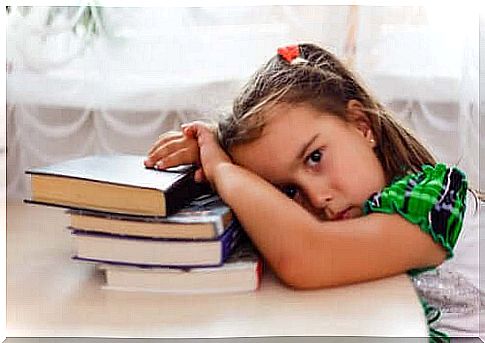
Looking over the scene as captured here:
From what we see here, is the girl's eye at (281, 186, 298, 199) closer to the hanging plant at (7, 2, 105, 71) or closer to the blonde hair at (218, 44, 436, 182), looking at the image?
the blonde hair at (218, 44, 436, 182)

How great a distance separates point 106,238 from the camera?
0.66 metres

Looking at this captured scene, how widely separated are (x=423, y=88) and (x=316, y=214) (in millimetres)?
322

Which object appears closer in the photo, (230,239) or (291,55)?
(230,239)

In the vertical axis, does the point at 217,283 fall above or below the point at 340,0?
below

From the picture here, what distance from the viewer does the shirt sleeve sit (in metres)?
0.68

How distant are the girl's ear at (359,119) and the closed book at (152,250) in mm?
165

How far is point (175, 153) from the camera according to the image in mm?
766

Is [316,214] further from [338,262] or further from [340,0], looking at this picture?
[340,0]

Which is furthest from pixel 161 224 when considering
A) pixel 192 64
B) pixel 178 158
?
pixel 192 64

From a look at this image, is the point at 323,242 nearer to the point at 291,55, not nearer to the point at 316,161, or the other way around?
the point at 316,161

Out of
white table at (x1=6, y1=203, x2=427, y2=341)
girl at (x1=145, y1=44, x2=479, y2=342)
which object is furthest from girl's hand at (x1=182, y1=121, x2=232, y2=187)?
white table at (x1=6, y1=203, x2=427, y2=341)

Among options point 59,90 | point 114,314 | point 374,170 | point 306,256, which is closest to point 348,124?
point 374,170

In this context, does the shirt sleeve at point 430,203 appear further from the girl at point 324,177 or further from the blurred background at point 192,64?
the blurred background at point 192,64

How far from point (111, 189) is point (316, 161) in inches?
6.9
